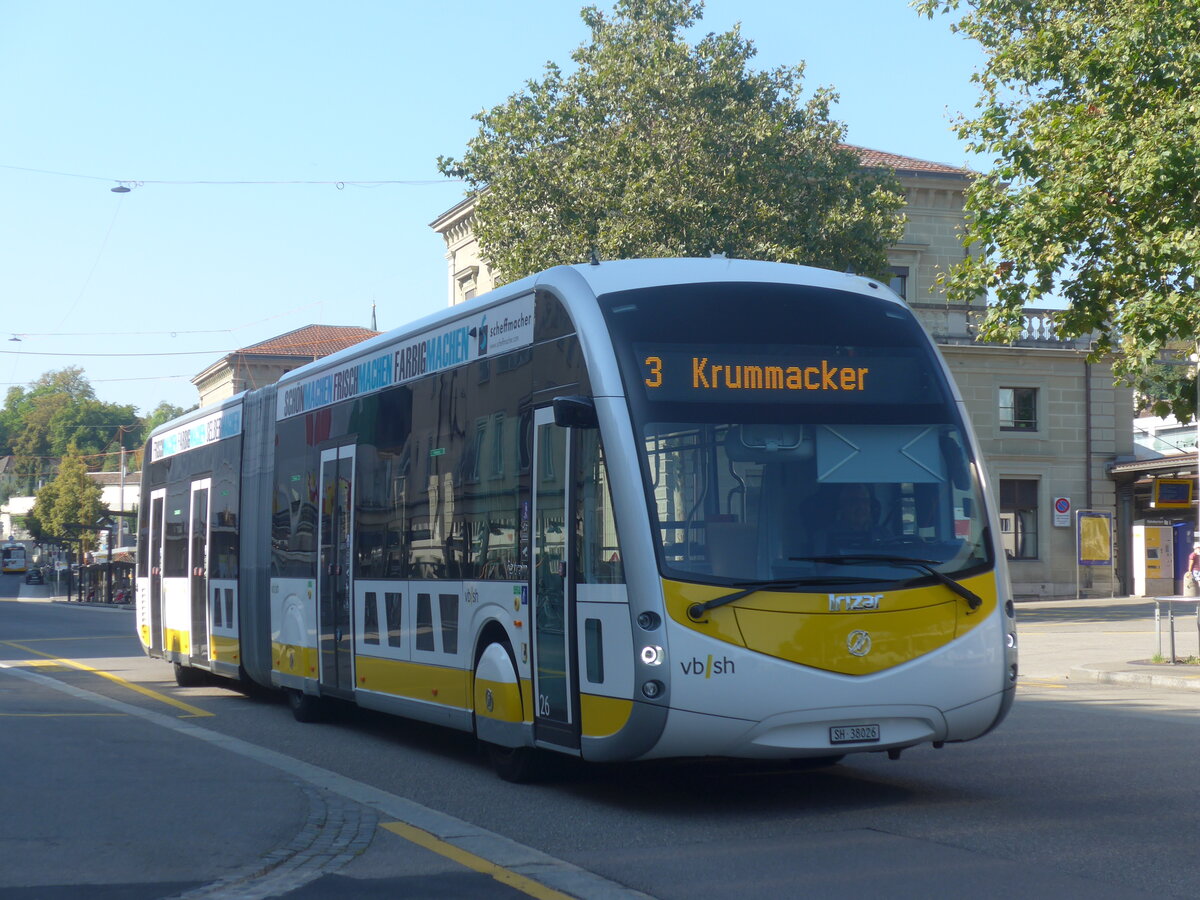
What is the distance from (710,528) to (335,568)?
569cm

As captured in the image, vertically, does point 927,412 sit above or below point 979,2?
below

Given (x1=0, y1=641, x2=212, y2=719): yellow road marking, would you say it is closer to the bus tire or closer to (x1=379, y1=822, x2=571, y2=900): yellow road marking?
the bus tire

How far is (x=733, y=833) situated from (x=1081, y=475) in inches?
1497

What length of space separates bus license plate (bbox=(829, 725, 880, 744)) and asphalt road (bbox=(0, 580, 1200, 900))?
16.9 inches

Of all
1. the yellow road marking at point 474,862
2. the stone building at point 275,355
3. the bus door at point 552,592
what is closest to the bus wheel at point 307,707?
the bus door at point 552,592

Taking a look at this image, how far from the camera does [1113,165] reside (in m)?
18.5

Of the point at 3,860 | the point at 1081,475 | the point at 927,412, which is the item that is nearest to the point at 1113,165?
the point at 927,412

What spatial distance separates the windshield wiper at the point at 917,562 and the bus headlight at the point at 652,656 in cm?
91

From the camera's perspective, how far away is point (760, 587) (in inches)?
323

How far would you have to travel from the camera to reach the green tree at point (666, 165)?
32.2 m

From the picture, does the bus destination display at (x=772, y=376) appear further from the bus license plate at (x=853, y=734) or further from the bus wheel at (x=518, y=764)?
the bus wheel at (x=518, y=764)

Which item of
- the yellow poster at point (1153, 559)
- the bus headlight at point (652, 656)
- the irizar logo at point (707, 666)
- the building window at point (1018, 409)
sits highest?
the building window at point (1018, 409)

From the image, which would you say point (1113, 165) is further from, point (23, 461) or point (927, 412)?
point (23, 461)

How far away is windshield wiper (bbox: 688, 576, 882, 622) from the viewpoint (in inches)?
320
